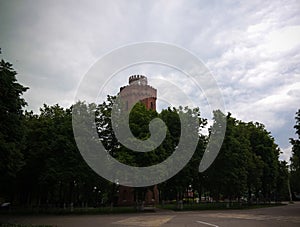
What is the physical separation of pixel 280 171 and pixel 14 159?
45571mm

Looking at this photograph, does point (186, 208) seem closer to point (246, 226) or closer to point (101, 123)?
point (101, 123)

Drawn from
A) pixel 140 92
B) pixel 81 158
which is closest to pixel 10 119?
pixel 81 158

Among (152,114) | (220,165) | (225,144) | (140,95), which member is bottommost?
(220,165)

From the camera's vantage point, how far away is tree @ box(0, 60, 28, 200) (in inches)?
749

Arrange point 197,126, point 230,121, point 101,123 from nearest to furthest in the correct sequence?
point 101,123 → point 197,126 → point 230,121

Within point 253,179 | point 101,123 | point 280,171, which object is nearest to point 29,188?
point 101,123

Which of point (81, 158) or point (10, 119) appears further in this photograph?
point (81, 158)

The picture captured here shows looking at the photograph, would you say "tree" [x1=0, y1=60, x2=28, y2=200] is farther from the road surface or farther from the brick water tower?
the brick water tower

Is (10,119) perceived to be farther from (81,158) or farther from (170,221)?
(170,221)

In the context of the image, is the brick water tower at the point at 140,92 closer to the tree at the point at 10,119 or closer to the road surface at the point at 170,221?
the road surface at the point at 170,221

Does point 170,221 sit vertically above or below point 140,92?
below

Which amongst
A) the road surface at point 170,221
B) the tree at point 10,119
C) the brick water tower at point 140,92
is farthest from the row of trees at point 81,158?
the brick water tower at point 140,92

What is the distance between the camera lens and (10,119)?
67.3ft

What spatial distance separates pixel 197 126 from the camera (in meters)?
37.0
